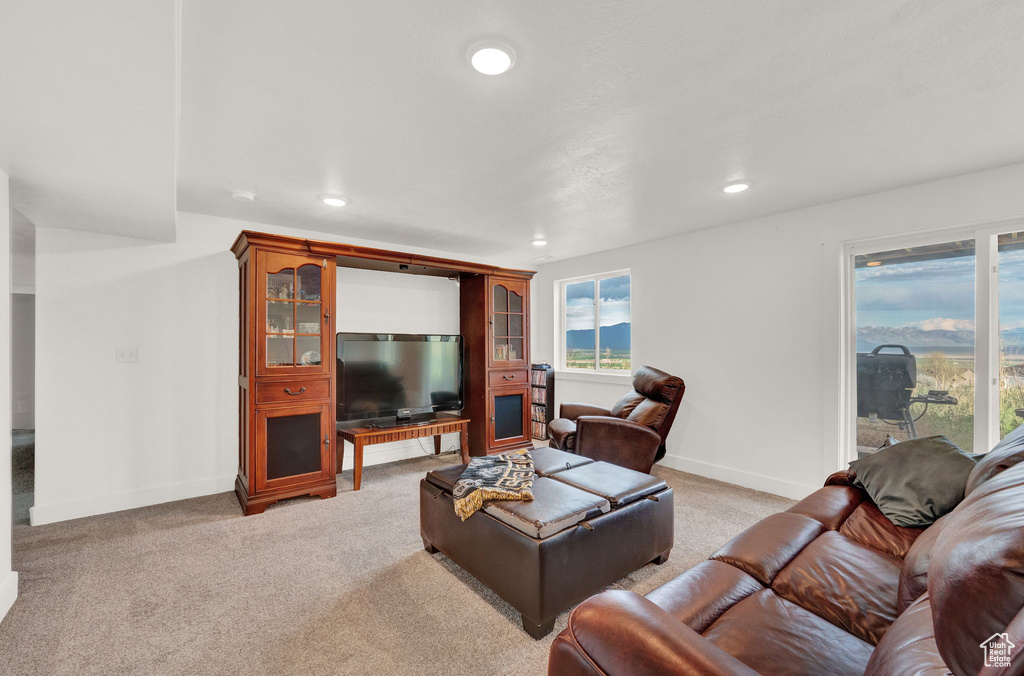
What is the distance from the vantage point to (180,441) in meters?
3.51

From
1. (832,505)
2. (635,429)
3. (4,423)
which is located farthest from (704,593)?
(4,423)

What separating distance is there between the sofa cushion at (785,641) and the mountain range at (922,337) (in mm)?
2669

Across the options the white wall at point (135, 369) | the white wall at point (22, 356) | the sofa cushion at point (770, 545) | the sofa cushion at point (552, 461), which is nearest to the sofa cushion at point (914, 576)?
the sofa cushion at point (770, 545)

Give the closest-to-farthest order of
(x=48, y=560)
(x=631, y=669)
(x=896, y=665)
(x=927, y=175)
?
(x=896, y=665) < (x=631, y=669) < (x=48, y=560) < (x=927, y=175)

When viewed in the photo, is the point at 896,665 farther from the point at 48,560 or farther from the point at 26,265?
the point at 26,265

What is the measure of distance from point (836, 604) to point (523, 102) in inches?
84.2

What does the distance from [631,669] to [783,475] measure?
3.31 m

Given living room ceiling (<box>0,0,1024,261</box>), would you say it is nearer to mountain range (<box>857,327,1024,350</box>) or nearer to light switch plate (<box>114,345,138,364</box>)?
light switch plate (<box>114,345,138,364</box>)

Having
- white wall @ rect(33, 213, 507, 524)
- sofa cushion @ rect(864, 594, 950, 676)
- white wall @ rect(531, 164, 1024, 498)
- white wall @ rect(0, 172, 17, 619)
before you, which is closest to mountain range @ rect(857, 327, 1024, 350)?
white wall @ rect(531, 164, 1024, 498)

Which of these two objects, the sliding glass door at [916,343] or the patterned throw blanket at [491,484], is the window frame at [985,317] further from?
the patterned throw blanket at [491,484]

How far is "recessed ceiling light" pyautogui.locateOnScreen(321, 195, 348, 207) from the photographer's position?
124 inches

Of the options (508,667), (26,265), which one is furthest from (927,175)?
(26,265)

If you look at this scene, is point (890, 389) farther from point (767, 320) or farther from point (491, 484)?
point (491, 484)

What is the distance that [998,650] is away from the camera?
56cm
